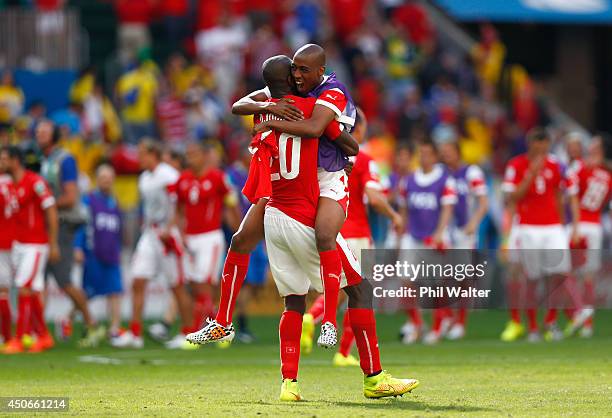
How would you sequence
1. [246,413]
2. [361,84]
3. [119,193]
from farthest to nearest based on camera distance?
[361,84] → [119,193] → [246,413]

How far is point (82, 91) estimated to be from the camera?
2467 cm

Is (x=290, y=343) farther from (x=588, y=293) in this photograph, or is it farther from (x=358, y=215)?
(x=588, y=293)

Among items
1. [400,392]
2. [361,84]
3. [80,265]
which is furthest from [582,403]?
[361,84]

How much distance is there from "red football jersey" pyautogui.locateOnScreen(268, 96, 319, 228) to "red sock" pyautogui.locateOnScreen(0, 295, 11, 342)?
7.53 meters

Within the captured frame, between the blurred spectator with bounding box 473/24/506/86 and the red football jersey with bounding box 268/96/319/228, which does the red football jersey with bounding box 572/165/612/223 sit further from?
the blurred spectator with bounding box 473/24/506/86

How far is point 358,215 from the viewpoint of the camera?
14844mm

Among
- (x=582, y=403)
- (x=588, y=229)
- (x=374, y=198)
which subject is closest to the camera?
(x=582, y=403)

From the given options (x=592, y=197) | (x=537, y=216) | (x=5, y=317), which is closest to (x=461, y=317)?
(x=537, y=216)

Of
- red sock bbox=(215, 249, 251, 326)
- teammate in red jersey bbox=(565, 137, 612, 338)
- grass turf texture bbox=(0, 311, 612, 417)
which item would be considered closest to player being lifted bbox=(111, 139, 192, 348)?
grass turf texture bbox=(0, 311, 612, 417)

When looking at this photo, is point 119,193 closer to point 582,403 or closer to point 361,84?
point 361,84

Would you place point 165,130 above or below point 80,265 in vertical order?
above

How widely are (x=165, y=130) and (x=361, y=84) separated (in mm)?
5075

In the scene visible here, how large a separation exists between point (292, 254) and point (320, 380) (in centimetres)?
239

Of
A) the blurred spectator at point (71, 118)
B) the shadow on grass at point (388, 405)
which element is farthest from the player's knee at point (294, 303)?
the blurred spectator at point (71, 118)
